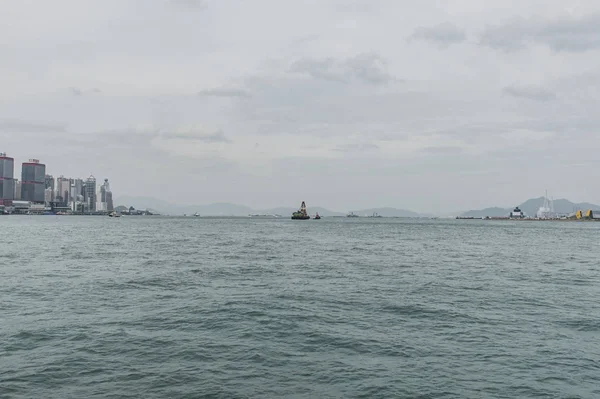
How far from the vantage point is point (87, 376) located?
1800 cm

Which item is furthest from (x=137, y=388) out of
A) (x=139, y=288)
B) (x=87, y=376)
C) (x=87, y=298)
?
(x=139, y=288)

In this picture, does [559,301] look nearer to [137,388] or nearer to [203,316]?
[203,316]

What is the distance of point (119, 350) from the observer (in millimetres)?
21250

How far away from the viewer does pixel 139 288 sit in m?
38.2

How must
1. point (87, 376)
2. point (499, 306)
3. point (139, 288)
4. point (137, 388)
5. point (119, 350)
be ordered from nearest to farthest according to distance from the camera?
point (137, 388), point (87, 376), point (119, 350), point (499, 306), point (139, 288)

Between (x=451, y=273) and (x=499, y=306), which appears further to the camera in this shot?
(x=451, y=273)

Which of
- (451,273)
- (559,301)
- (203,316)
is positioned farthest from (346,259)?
(203,316)

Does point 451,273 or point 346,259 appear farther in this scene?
point 346,259

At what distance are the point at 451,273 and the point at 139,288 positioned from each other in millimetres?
34064

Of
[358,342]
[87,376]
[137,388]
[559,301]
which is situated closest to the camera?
[137,388]

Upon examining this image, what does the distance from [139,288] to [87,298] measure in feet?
17.4

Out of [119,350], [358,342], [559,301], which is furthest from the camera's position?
[559,301]

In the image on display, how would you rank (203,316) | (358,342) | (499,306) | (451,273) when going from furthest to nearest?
(451,273) < (499,306) < (203,316) < (358,342)

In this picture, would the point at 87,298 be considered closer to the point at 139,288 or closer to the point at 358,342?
the point at 139,288
